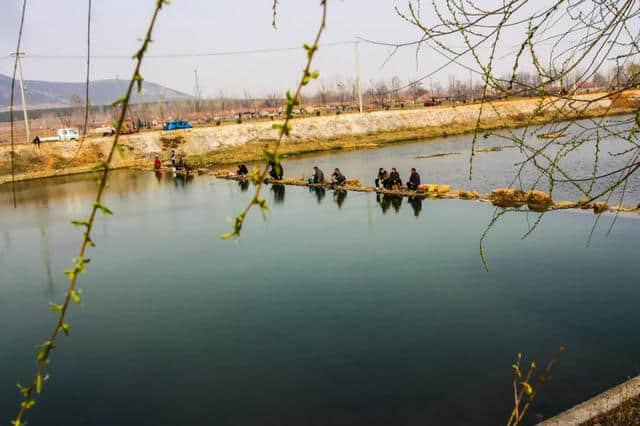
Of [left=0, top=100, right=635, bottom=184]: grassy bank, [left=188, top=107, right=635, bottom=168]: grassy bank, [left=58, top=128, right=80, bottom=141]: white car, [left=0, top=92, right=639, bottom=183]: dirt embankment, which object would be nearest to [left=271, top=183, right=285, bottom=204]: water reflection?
[left=0, top=100, right=635, bottom=184]: grassy bank

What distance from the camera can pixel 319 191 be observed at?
89.0ft

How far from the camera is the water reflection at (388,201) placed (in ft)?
70.8

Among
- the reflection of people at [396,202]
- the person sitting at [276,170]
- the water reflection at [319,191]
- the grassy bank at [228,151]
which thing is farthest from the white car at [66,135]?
the person sitting at [276,170]

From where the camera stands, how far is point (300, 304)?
11.6 meters

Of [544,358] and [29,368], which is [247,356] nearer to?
[29,368]

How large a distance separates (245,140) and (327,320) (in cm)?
4757

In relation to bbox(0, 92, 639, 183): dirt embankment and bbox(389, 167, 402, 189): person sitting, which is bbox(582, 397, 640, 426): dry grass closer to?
bbox(389, 167, 402, 189): person sitting

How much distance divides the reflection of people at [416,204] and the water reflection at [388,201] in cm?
49

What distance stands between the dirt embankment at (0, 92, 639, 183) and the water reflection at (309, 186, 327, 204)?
1066cm

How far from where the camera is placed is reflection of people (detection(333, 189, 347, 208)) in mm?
23616

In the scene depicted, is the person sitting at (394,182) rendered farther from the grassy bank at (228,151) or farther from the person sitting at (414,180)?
the grassy bank at (228,151)

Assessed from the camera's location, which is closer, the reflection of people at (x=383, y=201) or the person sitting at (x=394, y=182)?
the reflection of people at (x=383, y=201)

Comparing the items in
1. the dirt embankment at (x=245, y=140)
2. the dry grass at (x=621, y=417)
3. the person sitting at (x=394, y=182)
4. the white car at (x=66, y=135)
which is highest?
the white car at (x=66, y=135)

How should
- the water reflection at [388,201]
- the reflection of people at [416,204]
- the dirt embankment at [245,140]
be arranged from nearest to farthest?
the reflection of people at [416,204], the water reflection at [388,201], the dirt embankment at [245,140]
